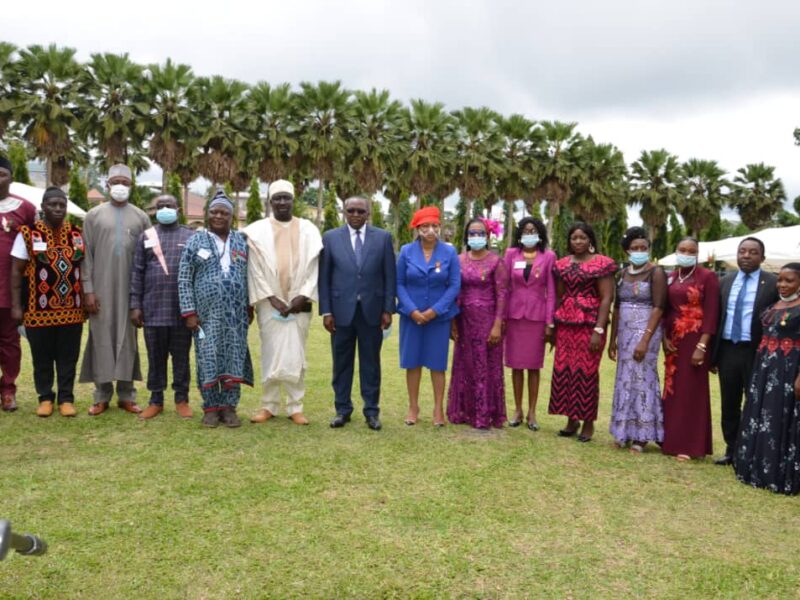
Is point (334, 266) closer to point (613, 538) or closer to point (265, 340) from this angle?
point (265, 340)

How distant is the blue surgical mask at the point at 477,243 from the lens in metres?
5.72

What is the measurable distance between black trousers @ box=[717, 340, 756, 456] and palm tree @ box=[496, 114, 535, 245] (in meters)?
27.4

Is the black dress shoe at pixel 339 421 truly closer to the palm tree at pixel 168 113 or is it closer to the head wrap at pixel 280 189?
the head wrap at pixel 280 189

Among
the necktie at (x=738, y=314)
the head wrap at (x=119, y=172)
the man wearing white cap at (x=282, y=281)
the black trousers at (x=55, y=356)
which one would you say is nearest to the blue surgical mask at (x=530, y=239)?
the necktie at (x=738, y=314)

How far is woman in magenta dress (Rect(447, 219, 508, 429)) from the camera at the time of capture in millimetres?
5754

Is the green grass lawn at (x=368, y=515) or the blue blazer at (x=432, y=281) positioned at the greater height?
the blue blazer at (x=432, y=281)

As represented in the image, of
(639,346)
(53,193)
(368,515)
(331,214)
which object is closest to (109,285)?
(53,193)

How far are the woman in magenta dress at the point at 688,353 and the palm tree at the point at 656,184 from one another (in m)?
31.7

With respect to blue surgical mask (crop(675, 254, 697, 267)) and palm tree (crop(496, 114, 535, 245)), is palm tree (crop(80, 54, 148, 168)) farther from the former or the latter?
blue surgical mask (crop(675, 254, 697, 267))

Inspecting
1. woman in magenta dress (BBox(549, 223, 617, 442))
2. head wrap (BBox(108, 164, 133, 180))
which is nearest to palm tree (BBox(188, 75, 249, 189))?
head wrap (BBox(108, 164, 133, 180))

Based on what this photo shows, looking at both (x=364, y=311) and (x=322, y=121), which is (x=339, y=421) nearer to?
(x=364, y=311)

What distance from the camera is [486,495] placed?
4270 millimetres

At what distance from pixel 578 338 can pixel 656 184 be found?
32.6 metres

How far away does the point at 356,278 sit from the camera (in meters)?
5.58
